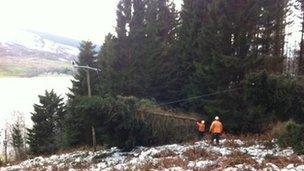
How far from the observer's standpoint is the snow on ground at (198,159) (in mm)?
22250

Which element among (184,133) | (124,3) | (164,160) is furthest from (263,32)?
(164,160)

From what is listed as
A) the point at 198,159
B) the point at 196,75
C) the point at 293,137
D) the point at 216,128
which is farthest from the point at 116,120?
the point at 293,137

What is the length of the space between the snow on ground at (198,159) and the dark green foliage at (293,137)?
1.35ft

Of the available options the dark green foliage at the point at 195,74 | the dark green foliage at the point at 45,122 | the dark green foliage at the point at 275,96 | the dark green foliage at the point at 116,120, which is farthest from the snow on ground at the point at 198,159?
the dark green foliage at the point at 45,122

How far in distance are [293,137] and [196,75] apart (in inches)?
667

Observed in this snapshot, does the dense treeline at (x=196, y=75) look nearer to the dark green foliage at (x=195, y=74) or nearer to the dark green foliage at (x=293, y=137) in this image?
the dark green foliage at (x=195, y=74)

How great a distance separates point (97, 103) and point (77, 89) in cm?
2304

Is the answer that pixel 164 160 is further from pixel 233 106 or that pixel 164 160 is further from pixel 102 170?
pixel 233 106

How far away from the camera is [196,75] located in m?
42.1

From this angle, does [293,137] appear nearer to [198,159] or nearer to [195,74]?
[198,159]

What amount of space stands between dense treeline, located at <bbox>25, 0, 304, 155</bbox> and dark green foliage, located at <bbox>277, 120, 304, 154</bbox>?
7428 mm

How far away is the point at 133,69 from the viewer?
45125 millimetres

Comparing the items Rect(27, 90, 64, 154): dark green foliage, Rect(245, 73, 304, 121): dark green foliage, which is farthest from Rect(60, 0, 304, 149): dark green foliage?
Rect(27, 90, 64, 154): dark green foliage

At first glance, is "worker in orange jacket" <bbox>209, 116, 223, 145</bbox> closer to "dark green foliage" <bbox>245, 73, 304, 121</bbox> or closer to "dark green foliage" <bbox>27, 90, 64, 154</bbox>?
"dark green foliage" <bbox>245, 73, 304, 121</bbox>
